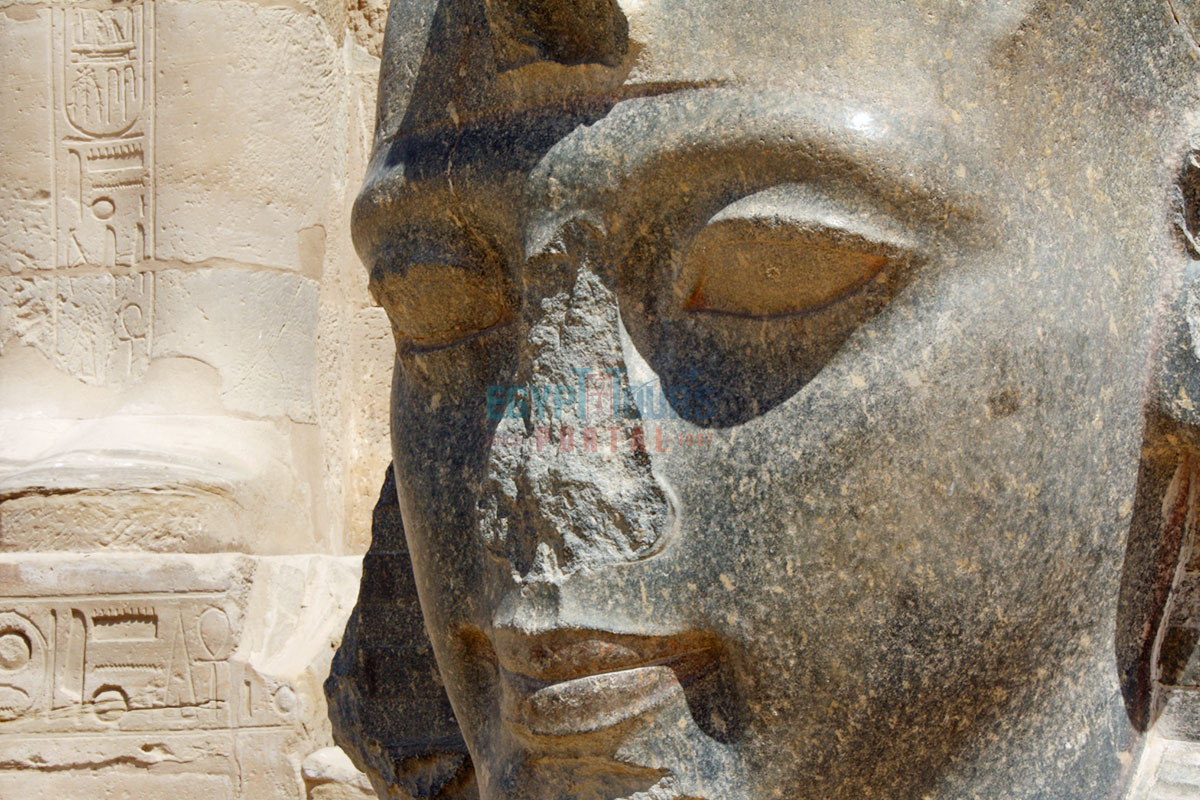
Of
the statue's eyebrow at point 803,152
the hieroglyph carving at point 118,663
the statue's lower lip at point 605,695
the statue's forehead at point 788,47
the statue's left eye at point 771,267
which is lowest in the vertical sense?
the hieroglyph carving at point 118,663

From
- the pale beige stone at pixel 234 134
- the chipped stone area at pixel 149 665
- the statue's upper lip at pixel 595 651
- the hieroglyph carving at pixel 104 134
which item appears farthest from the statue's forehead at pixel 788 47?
the hieroglyph carving at pixel 104 134

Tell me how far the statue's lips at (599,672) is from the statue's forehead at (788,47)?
1.82ft

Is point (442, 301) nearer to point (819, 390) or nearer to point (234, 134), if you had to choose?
point (819, 390)

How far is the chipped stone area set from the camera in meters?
2.88

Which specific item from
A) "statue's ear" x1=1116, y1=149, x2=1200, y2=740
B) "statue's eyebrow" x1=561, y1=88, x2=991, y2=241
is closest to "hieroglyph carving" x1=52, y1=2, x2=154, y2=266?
"statue's eyebrow" x1=561, y1=88, x2=991, y2=241

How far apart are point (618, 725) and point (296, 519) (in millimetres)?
2001

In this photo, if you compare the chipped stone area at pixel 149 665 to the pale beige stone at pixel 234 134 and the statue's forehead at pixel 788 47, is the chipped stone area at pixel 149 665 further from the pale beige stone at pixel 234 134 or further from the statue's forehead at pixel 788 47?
the statue's forehead at pixel 788 47

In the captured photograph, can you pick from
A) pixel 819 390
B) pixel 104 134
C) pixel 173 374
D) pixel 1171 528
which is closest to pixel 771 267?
pixel 819 390

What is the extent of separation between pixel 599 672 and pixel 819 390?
355mm

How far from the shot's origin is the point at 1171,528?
147cm

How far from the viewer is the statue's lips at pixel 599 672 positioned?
129 centimetres

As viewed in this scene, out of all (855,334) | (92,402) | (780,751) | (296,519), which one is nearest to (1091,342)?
(855,334)

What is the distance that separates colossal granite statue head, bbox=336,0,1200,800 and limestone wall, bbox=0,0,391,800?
1.72 m

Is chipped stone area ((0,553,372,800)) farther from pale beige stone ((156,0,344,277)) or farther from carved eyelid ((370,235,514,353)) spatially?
carved eyelid ((370,235,514,353))
